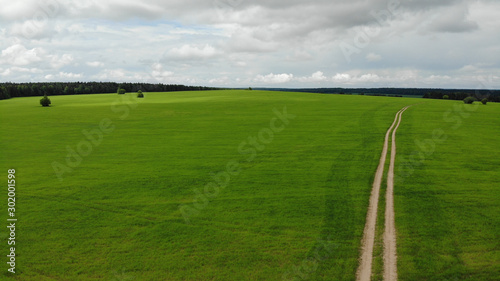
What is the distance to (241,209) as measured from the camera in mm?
16266

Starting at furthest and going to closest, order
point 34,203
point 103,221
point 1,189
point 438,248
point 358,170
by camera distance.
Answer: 1. point 358,170
2. point 1,189
3. point 34,203
4. point 103,221
5. point 438,248

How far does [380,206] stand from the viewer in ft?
53.4

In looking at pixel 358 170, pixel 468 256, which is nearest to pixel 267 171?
pixel 358 170

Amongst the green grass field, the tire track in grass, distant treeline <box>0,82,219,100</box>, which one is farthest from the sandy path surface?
distant treeline <box>0,82,219,100</box>

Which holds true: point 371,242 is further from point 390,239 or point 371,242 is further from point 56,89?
point 56,89

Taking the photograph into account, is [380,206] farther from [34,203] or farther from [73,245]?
[34,203]

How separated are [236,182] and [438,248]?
462 inches

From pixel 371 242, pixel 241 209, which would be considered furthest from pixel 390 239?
pixel 241 209

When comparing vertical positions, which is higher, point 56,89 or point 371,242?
point 56,89

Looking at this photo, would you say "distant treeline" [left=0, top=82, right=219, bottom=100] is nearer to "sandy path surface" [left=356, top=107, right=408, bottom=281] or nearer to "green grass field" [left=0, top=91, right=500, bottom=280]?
"green grass field" [left=0, top=91, right=500, bottom=280]

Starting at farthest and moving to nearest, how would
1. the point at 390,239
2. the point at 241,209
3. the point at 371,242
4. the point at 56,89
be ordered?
the point at 56,89, the point at 241,209, the point at 390,239, the point at 371,242

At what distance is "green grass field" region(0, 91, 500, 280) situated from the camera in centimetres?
1174

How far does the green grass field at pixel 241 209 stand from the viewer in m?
11.7

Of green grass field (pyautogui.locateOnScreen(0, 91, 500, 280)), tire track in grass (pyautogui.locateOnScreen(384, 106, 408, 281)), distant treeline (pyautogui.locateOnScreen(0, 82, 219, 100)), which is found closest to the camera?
tire track in grass (pyautogui.locateOnScreen(384, 106, 408, 281))
